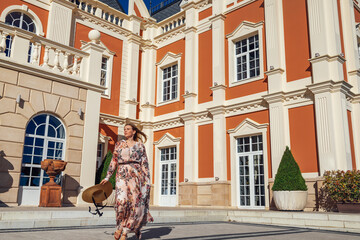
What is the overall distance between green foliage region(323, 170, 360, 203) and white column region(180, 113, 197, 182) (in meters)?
5.58

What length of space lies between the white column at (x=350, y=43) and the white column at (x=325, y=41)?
37.2 inches

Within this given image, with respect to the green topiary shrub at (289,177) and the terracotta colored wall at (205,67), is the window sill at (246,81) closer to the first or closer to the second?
the terracotta colored wall at (205,67)

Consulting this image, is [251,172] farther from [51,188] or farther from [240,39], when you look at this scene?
[51,188]

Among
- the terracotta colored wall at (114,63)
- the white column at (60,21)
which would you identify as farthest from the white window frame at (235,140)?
the white column at (60,21)

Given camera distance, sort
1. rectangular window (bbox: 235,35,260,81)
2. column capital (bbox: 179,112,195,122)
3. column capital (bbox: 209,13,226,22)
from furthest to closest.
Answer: column capital (bbox: 179,112,195,122) → column capital (bbox: 209,13,226,22) → rectangular window (bbox: 235,35,260,81)

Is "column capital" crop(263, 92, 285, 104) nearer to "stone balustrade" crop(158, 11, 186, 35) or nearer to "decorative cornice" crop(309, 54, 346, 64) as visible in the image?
"decorative cornice" crop(309, 54, 346, 64)

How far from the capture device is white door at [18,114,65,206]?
912cm

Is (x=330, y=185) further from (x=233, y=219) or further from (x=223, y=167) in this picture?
(x=223, y=167)

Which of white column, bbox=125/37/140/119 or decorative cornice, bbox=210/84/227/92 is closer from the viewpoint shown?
decorative cornice, bbox=210/84/227/92

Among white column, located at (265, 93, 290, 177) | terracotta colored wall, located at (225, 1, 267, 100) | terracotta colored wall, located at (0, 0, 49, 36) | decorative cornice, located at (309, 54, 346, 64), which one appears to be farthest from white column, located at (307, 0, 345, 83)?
terracotta colored wall, located at (0, 0, 49, 36)

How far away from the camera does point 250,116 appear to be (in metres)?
12.5

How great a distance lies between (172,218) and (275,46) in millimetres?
7361

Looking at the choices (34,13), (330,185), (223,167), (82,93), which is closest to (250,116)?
(223,167)

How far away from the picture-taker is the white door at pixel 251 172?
11852 millimetres
